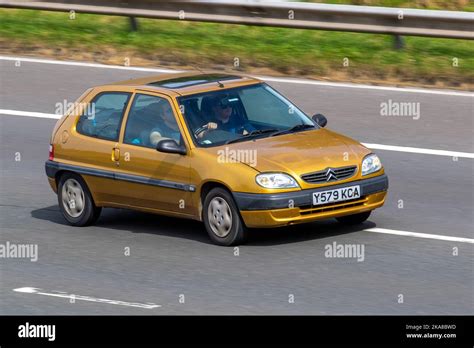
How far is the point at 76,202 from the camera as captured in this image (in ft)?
43.4

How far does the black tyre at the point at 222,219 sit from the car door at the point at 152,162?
0.26m

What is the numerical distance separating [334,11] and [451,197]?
5.84 m

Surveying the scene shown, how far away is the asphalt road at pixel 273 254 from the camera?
10.2 m

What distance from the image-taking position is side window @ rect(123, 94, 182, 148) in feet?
41.0

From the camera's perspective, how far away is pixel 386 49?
1884 centimetres

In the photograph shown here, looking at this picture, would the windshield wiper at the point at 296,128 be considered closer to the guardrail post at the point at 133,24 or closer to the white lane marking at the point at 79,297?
the white lane marking at the point at 79,297

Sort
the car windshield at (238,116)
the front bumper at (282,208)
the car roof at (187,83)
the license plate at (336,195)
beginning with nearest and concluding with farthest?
the front bumper at (282,208) < the license plate at (336,195) < the car windshield at (238,116) < the car roof at (187,83)

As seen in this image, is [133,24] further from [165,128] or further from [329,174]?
[329,174]

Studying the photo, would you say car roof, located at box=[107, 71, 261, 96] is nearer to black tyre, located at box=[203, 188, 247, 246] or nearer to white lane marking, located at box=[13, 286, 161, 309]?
black tyre, located at box=[203, 188, 247, 246]

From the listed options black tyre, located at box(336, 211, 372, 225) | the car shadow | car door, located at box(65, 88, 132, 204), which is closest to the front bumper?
the car shadow

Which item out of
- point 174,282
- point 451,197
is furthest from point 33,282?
point 451,197

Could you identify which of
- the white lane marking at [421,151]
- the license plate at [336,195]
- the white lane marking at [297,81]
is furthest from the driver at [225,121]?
the white lane marking at [297,81]

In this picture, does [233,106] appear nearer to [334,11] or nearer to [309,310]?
[309,310]

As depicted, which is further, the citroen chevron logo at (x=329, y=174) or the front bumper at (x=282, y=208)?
the citroen chevron logo at (x=329, y=174)
